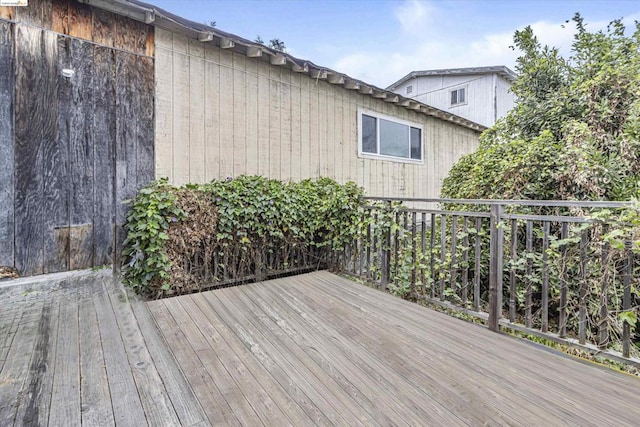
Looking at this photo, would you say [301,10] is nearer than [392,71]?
Yes

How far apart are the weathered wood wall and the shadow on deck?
0.59 m

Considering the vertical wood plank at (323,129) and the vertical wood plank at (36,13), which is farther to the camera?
the vertical wood plank at (323,129)

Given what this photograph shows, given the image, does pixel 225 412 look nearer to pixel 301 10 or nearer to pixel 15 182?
pixel 15 182

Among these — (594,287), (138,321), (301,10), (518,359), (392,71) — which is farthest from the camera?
(392,71)

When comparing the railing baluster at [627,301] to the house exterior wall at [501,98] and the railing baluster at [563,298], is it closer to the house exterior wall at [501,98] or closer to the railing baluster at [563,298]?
the railing baluster at [563,298]

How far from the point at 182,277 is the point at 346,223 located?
2.02 m

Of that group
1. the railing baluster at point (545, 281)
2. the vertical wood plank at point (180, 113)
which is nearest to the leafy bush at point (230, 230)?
the vertical wood plank at point (180, 113)

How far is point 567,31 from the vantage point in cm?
401

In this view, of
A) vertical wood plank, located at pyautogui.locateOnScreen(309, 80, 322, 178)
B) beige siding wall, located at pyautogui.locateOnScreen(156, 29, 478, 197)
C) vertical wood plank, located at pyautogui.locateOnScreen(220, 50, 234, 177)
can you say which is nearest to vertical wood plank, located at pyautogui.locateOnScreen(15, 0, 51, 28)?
beige siding wall, located at pyautogui.locateOnScreen(156, 29, 478, 197)

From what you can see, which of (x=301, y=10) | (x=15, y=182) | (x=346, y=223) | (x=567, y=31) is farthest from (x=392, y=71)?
(x=15, y=182)

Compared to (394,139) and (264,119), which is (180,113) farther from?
(394,139)

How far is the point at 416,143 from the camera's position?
22.4ft

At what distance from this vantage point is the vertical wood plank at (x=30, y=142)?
9.24 ft

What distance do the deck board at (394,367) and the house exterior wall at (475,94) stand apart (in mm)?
10270
